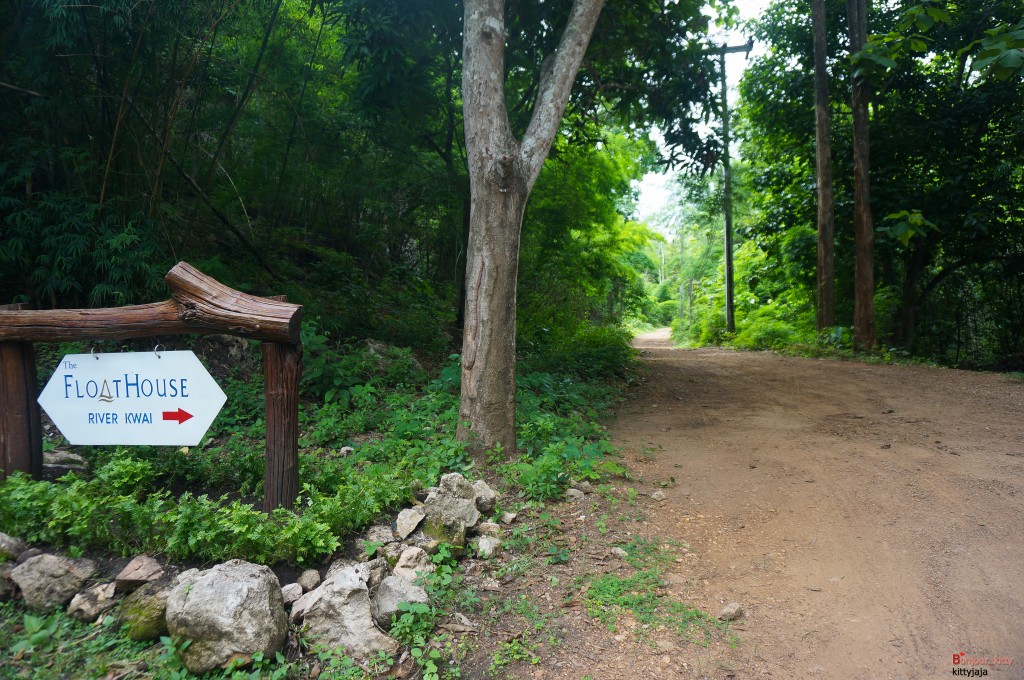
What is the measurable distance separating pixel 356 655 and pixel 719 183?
606 inches

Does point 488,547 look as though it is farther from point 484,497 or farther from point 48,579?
point 48,579

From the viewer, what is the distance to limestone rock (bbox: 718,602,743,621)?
10.2 ft

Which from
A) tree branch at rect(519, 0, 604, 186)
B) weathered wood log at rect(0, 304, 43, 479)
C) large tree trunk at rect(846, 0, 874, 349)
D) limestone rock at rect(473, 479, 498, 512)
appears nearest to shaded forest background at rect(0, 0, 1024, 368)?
large tree trunk at rect(846, 0, 874, 349)

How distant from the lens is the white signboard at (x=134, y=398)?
345 cm

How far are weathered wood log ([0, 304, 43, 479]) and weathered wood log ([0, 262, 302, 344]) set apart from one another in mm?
150

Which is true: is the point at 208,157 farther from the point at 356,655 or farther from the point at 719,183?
the point at 719,183

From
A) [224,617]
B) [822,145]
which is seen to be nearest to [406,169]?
[224,617]

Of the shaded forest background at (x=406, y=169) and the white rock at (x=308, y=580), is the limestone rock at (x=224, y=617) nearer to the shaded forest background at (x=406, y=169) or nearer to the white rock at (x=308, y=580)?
the white rock at (x=308, y=580)

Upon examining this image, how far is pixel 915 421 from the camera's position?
6211mm

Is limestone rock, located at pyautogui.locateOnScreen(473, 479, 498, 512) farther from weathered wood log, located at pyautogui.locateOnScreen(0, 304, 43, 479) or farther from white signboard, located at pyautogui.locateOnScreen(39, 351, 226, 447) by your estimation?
weathered wood log, located at pyautogui.locateOnScreen(0, 304, 43, 479)

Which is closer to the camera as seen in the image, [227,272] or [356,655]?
[356,655]

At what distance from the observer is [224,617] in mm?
2619

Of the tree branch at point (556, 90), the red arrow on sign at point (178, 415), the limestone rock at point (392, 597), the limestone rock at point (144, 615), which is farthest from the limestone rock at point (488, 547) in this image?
the tree branch at point (556, 90)

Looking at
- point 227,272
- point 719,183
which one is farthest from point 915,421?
point 719,183
